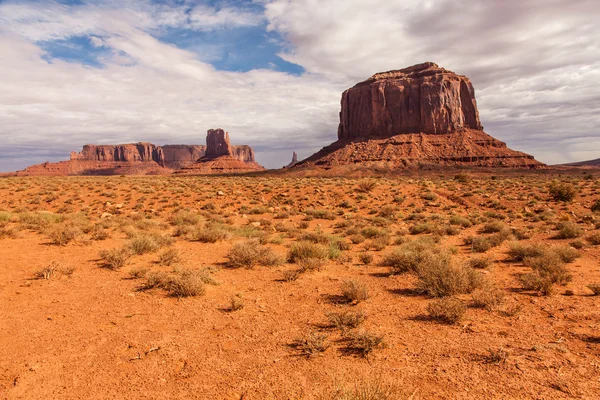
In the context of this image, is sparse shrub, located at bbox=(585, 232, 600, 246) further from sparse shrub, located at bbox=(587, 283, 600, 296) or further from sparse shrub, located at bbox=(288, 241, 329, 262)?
sparse shrub, located at bbox=(288, 241, 329, 262)

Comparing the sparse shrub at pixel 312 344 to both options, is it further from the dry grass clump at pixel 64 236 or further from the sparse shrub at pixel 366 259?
the dry grass clump at pixel 64 236

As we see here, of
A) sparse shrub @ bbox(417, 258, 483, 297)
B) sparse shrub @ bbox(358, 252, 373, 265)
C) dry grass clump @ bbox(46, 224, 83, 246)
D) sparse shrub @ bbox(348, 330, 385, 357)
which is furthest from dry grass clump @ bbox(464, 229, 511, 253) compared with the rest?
dry grass clump @ bbox(46, 224, 83, 246)

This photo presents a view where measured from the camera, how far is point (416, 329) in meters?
5.09

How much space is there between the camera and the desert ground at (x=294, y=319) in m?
3.75

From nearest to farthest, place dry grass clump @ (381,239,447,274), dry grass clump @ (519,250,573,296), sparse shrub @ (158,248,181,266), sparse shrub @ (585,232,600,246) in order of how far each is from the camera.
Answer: dry grass clump @ (519,250,573,296) < dry grass clump @ (381,239,447,274) < sparse shrub @ (158,248,181,266) < sparse shrub @ (585,232,600,246)

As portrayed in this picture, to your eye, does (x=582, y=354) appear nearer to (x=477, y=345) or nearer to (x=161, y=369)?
(x=477, y=345)

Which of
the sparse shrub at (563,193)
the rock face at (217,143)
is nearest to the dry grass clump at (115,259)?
the sparse shrub at (563,193)

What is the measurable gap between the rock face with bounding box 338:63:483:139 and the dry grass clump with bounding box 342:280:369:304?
10076 centimetres

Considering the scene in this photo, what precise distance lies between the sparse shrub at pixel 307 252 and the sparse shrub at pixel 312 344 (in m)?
4.38

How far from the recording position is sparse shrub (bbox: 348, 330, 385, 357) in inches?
171

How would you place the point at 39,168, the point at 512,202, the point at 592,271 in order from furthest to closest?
the point at 39,168
the point at 512,202
the point at 592,271

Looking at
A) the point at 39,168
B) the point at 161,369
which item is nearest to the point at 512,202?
the point at 161,369

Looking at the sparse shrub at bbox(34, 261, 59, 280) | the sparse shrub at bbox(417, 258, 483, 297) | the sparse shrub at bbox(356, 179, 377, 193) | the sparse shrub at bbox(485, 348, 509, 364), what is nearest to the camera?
the sparse shrub at bbox(485, 348, 509, 364)

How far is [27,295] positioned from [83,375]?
389 cm
